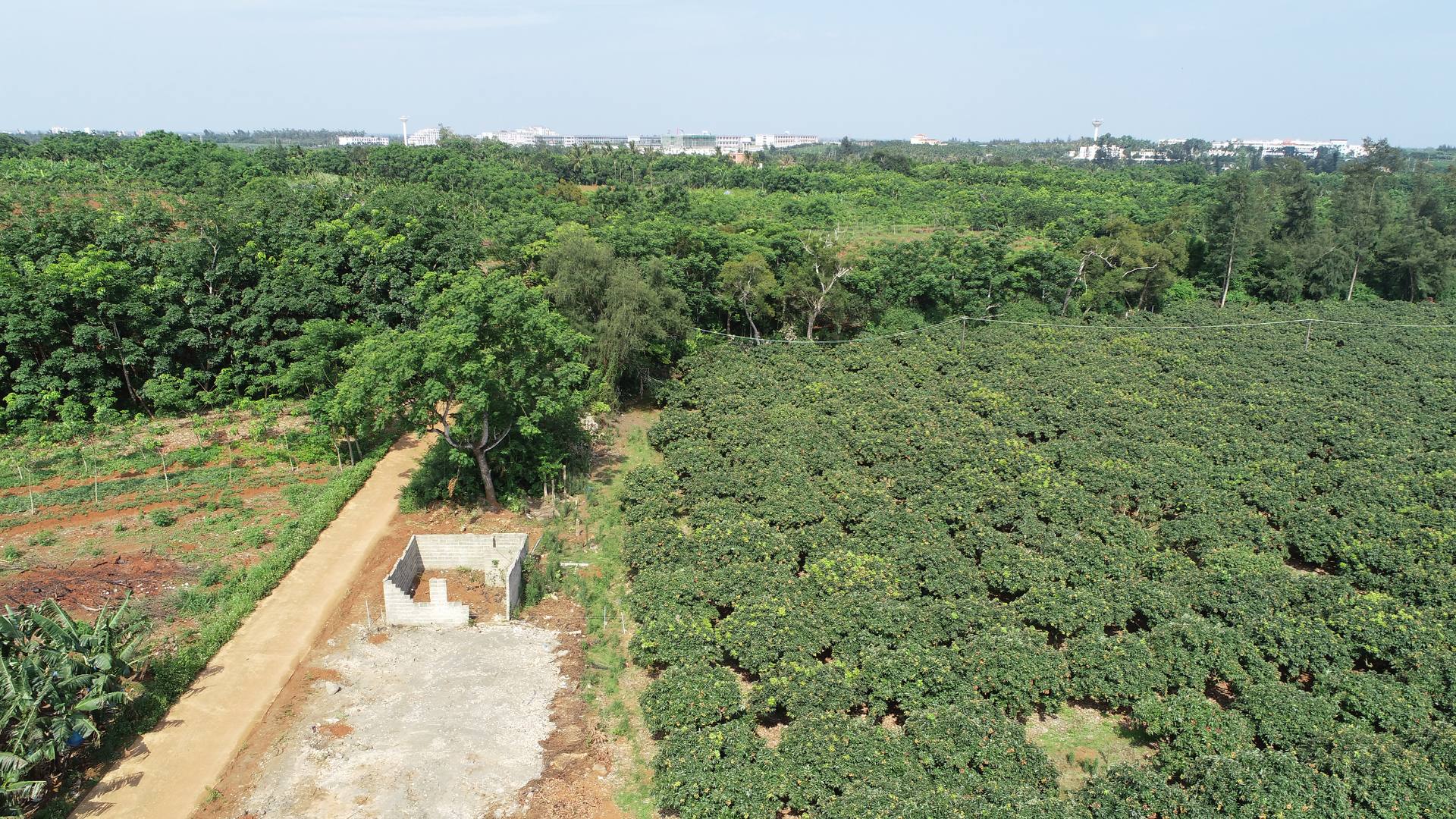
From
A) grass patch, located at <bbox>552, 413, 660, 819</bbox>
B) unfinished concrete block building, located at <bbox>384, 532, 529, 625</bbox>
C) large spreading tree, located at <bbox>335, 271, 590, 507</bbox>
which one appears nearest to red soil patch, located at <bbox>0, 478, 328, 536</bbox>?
large spreading tree, located at <bbox>335, 271, 590, 507</bbox>

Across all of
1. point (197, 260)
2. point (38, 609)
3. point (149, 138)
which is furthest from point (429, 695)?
point (149, 138)

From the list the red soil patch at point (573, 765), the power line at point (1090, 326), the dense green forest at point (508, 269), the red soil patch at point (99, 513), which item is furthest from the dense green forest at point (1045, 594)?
the red soil patch at point (99, 513)

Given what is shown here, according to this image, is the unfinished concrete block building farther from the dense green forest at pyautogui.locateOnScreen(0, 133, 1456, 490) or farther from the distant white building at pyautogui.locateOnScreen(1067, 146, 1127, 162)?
the distant white building at pyautogui.locateOnScreen(1067, 146, 1127, 162)

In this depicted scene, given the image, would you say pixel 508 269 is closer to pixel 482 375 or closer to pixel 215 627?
pixel 482 375

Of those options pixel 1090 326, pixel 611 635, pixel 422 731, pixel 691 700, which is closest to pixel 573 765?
pixel 691 700

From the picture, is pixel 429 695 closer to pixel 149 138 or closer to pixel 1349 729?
pixel 1349 729

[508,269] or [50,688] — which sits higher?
[508,269]
